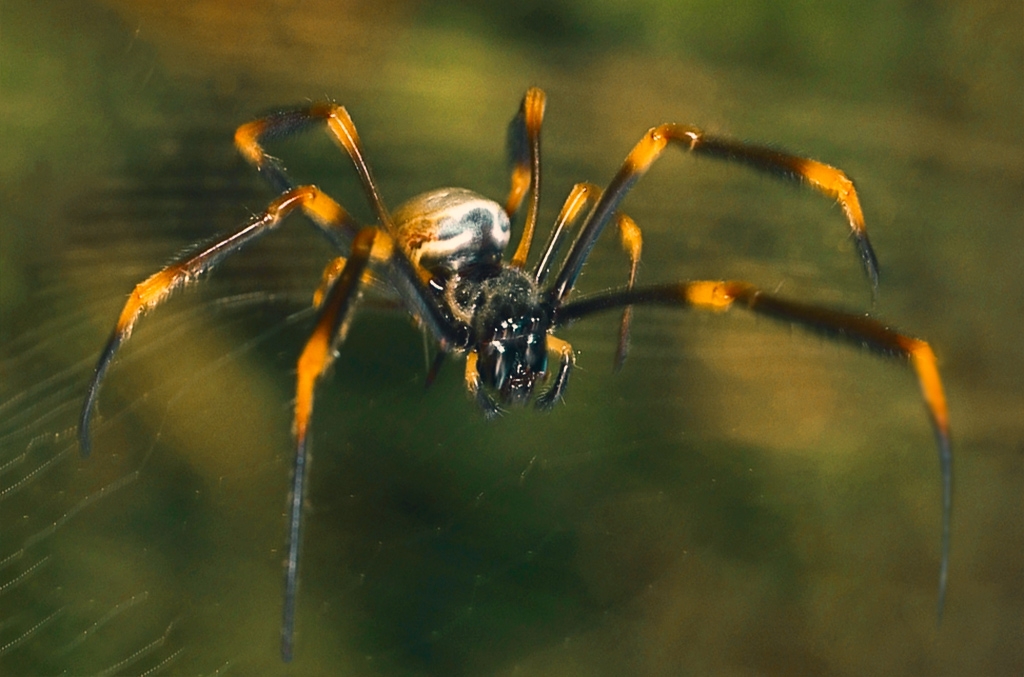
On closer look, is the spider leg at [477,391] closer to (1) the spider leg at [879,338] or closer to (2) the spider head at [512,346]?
(2) the spider head at [512,346]

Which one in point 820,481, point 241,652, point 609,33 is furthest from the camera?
point 609,33

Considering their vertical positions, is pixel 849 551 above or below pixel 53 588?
below

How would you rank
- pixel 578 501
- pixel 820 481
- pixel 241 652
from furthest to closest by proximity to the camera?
pixel 820 481 → pixel 578 501 → pixel 241 652

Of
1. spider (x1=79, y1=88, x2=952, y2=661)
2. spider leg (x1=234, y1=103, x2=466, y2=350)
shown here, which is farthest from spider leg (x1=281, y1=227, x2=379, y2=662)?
spider leg (x1=234, y1=103, x2=466, y2=350)

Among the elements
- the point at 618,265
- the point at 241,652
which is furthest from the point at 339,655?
the point at 618,265

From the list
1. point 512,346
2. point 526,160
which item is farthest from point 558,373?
point 526,160

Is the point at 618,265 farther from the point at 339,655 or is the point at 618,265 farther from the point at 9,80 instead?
the point at 9,80

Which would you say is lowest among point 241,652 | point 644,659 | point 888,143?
point 644,659

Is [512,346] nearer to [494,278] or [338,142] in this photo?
[494,278]
